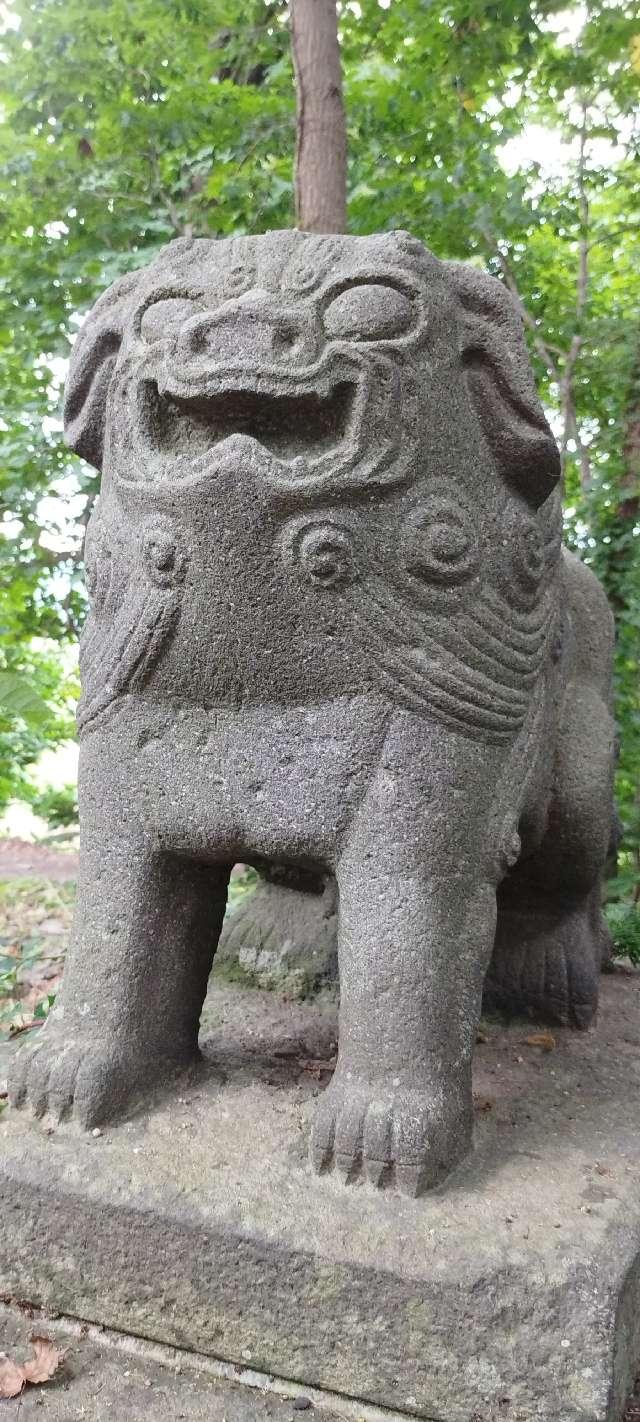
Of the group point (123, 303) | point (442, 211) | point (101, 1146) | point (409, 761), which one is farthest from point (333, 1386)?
point (442, 211)

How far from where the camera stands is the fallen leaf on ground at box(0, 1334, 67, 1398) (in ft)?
4.22

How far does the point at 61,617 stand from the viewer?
17.8ft

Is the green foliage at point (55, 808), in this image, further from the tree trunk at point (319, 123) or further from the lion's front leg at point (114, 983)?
the lion's front leg at point (114, 983)

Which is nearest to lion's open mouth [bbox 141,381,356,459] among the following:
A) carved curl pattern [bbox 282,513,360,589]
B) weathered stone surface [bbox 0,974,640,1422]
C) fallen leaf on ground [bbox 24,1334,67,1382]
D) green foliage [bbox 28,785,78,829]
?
carved curl pattern [bbox 282,513,360,589]

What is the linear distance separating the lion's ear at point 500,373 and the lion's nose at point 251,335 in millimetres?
279

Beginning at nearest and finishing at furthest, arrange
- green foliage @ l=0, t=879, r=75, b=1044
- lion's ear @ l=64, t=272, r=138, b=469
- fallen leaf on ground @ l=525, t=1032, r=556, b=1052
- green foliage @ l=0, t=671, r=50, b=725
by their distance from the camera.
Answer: lion's ear @ l=64, t=272, r=138, b=469, fallen leaf on ground @ l=525, t=1032, r=556, b=1052, green foliage @ l=0, t=671, r=50, b=725, green foliage @ l=0, t=879, r=75, b=1044

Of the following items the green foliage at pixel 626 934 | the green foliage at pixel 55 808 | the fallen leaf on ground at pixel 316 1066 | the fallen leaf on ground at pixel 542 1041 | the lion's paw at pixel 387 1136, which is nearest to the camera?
the lion's paw at pixel 387 1136

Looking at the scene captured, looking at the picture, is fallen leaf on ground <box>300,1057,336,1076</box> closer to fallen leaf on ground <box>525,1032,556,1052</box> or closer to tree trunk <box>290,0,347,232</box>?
fallen leaf on ground <box>525,1032,556,1052</box>

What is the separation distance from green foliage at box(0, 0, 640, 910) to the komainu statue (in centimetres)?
272

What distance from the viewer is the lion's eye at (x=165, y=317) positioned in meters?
1.59

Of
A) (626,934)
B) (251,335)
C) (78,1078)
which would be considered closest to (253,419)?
(251,335)

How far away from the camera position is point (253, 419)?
156cm

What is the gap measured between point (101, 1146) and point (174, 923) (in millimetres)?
353

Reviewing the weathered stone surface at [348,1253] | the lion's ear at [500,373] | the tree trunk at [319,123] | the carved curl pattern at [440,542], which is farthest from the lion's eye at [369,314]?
the tree trunk at [319,123]
